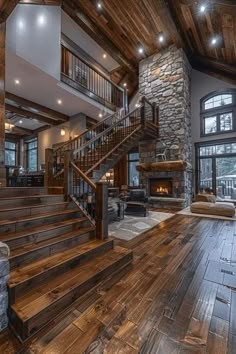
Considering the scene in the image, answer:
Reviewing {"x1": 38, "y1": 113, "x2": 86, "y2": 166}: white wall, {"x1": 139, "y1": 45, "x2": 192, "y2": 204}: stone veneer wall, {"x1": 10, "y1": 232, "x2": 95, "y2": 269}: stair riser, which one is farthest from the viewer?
{"x1": 38, "y1": 113, "x2": 86, "y2": 166}: white wall

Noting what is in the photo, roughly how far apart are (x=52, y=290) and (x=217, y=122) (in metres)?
8.85

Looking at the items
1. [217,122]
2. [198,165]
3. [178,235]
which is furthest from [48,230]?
[217,122]

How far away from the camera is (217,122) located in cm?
798

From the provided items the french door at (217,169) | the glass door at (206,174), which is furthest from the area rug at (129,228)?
the french door at (217,169)

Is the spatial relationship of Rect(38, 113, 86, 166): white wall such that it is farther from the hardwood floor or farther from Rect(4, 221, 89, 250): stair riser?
the hardwood floor

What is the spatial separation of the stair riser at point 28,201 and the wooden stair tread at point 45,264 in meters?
1.14

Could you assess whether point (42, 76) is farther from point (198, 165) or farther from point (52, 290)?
point (198, 165)

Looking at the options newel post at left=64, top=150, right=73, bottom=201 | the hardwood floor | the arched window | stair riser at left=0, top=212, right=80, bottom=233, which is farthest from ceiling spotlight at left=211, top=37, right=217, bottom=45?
stair riser at left=0, top=212, right=80, bottom=233

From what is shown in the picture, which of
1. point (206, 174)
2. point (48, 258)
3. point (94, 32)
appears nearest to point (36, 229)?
point (48, 258)

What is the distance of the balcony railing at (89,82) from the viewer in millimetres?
6324

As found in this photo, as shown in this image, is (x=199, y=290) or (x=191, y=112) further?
(x=191, y=112)

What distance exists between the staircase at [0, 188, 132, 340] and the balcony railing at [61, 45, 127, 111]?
16.3 feet

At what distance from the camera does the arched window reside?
25.0ft

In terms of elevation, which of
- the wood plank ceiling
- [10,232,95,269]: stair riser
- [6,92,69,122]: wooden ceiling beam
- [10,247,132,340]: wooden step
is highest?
the wood plank ceiling
